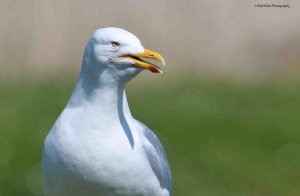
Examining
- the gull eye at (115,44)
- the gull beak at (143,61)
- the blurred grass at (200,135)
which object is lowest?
the blurred grass at (200,135)

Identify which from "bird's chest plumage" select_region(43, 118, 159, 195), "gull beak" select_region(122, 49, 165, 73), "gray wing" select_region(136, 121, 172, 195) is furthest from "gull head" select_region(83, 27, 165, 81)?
"gray wing" select_region(136, 121, 172, 195)

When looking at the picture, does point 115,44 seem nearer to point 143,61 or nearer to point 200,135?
point 143,61

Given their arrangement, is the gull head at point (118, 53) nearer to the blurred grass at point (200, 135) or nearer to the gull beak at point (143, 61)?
the gull beak at point (143, 61)

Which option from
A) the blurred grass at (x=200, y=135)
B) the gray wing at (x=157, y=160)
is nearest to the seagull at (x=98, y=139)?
the gray wing at (x=157, y=160)

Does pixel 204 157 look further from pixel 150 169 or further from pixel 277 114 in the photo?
pixel 150 169

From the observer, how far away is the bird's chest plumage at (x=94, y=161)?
573cm

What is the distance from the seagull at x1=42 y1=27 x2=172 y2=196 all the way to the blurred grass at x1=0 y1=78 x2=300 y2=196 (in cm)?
256

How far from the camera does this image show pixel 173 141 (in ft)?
33.4

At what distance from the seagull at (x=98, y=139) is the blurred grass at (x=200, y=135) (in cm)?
256

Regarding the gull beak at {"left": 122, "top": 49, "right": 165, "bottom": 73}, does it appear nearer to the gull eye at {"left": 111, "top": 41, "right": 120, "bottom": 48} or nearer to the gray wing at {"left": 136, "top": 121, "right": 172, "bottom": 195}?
the gull eye at {"left": 111, "top": 41, "right": 120, "bottom": 48}

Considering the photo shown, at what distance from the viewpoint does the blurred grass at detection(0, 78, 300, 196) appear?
898 centimetres

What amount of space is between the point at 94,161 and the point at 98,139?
0.13 m

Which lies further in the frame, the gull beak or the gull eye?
the gull eye

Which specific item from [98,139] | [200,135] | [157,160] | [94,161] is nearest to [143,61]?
[98,139]
